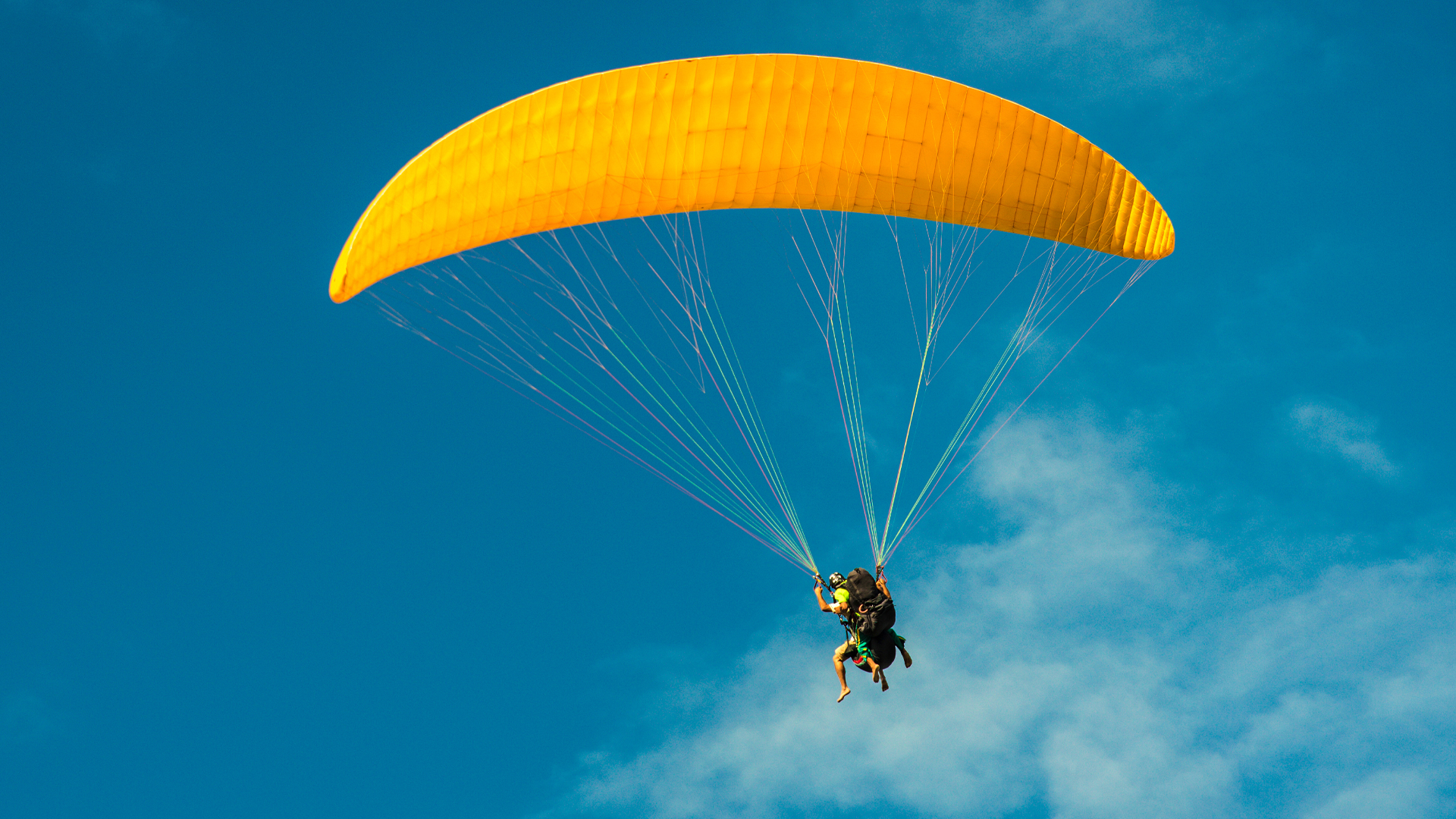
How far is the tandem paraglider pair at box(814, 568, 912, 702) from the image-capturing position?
15828 mm

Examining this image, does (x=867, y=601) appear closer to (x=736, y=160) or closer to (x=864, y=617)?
(x=864, y=617)

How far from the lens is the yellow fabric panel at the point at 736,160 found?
16.4 meters

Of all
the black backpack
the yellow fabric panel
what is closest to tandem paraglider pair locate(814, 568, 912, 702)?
the black backpack

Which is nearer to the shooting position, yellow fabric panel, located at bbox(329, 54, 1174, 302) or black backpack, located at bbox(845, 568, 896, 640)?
black backpack, located at bbox(845, 568, 896, 640)

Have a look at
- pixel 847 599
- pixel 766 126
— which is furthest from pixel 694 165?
pixel 847 599

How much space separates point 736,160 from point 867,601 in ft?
Result: 18.7

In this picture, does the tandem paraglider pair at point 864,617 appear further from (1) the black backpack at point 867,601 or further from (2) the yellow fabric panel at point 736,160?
(2) the yellow fabric panel at point 736,160

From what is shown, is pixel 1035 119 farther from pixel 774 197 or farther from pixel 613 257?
pixel 613 257

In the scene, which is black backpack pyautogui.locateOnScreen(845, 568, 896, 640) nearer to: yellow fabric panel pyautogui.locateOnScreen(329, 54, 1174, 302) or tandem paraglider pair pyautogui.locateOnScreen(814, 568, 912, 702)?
tandem paraglider pair pyautogui.locateOnScreen(814, 568, 912, 702)

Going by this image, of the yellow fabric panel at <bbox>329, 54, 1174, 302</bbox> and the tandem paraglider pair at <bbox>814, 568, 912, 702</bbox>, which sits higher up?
→ the yellow fabric panel at <bbox>329, 54, 1174, 302</bbox>

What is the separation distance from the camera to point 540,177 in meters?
17.0

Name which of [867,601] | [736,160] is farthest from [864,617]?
[736,160]

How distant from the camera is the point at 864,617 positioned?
1584 cm

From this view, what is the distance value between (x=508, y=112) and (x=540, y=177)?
102 cm
